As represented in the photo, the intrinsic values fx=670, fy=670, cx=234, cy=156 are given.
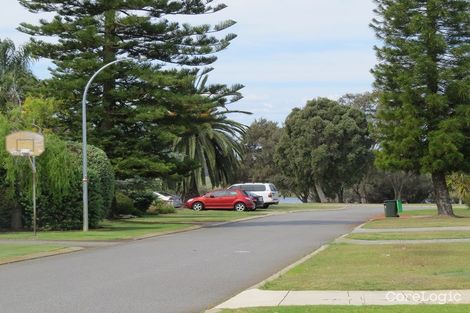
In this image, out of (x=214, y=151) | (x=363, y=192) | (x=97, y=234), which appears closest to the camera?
(x=97, y=234)

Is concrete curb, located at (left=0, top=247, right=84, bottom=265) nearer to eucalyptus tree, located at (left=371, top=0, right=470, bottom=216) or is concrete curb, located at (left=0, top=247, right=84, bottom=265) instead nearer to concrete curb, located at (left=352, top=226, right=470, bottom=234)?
concrete curb, located at (left=352, top=226, right=470, bottom=234)

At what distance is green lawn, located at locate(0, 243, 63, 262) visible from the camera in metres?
17.9

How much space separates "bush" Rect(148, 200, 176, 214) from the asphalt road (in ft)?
66.0

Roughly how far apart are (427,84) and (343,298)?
24655 millimetres

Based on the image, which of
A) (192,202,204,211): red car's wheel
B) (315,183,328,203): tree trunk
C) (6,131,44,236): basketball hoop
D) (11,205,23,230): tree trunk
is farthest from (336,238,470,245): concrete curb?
(315,183,328,203): tree trunk

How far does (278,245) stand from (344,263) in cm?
608

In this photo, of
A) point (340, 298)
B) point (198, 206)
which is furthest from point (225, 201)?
point (340, 298)

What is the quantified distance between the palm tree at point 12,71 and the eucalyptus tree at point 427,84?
23.9m

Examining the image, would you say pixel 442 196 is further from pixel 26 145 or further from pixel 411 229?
pixel 26 145

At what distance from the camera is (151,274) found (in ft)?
45.3

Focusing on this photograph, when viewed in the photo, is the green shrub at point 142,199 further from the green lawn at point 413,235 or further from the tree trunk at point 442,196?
the green lawn at point 413,235

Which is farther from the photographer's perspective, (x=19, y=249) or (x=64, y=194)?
(x=64, y=194)

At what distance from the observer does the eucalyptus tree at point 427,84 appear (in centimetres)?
3127

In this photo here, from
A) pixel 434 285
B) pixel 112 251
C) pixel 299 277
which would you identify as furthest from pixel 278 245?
pixel 434 285
